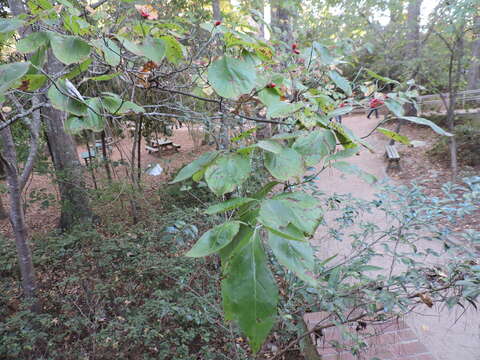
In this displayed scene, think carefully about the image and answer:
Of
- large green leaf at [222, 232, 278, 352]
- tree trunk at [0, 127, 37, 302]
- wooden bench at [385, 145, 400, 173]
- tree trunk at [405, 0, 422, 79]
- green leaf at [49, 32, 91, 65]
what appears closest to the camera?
large green leaf at [222, 232, 278, 352]

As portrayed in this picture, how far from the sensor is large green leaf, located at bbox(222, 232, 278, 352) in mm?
433

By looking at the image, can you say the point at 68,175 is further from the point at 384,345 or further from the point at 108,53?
the point at 384,345

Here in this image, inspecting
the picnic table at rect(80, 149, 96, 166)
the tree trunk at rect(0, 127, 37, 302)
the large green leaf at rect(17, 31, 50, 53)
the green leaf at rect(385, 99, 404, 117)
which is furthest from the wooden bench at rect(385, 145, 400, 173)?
the large green leaf at rect(17, 31, 50, 53)

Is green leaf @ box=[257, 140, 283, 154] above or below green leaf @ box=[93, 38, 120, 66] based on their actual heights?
below

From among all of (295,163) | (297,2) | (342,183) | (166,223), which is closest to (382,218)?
(342,183)

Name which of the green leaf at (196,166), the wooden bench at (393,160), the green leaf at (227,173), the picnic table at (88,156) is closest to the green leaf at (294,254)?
the green leaf at (227,173)

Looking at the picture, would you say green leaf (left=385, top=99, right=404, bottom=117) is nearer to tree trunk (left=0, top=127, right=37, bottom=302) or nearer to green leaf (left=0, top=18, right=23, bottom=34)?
green leaf (left=0, top=18, right=23, bottom=34)

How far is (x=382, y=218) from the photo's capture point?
5.01 meters

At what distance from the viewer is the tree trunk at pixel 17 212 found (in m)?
2.70

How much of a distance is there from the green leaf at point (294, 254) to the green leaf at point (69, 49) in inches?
23.3

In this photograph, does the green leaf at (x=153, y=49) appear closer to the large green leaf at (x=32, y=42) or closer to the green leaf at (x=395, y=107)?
the large green leaf at (x=32, y=42)

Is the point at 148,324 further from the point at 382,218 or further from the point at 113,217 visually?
the point at 382,218

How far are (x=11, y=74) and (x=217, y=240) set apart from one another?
546mm

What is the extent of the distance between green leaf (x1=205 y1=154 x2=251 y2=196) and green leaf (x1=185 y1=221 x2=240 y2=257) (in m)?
0.07
